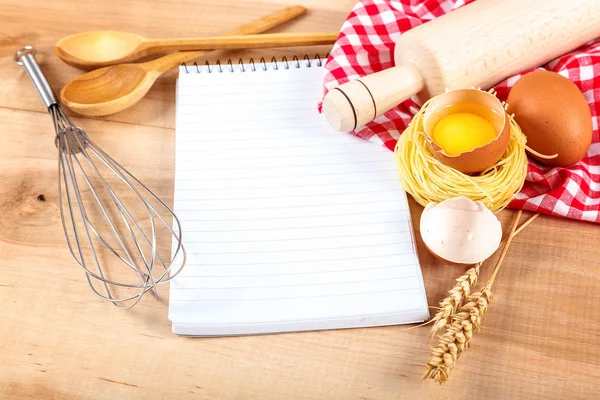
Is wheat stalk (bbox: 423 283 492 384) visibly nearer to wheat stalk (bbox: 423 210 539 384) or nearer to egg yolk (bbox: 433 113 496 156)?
wheat stalk (bbox: 423 210 539 384)

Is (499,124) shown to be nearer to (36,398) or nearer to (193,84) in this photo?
(193,84)

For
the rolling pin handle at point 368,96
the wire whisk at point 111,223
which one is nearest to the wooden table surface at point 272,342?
the wire whisk at point 111,223

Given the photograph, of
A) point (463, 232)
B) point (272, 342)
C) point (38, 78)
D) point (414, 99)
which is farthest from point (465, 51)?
point (38, 78)

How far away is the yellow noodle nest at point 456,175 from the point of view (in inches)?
23.1

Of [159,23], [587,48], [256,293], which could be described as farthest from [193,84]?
[587,48]

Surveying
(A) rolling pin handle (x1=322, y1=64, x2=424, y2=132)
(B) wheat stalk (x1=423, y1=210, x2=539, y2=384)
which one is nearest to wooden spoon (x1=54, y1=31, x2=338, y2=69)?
(A) rolling pin handle (x1=322, y1=64, x2=424, y2=132)

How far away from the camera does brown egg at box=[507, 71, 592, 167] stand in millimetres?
614

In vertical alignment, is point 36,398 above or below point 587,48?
below

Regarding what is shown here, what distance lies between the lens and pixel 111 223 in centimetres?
62

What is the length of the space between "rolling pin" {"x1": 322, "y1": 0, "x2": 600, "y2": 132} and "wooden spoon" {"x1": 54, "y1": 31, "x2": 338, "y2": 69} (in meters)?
0.14

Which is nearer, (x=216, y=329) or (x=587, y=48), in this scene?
(x=216, y=329)

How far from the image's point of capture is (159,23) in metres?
0.80

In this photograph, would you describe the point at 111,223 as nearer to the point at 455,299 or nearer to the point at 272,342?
the point at 272,342

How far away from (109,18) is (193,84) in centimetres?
17
